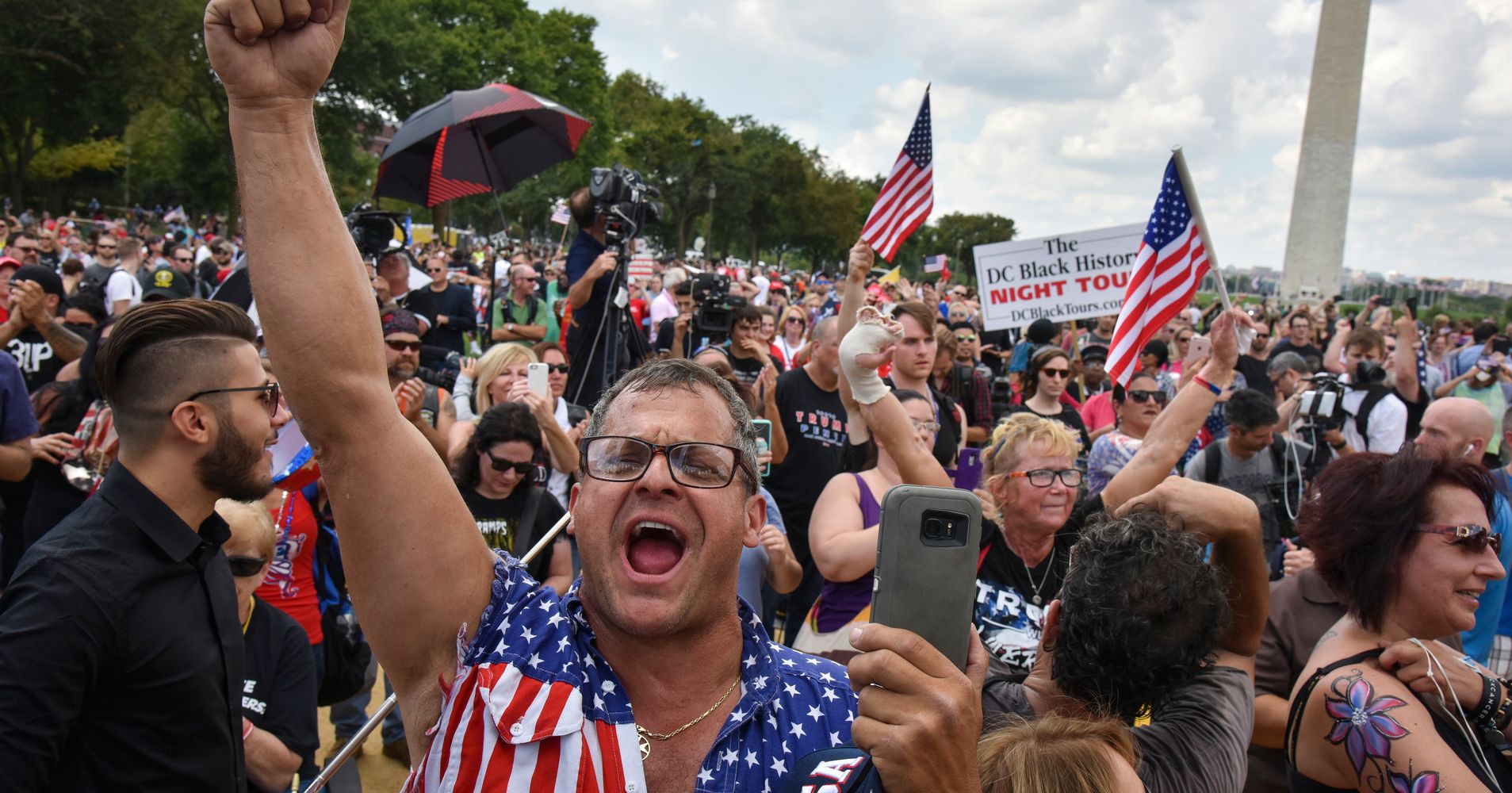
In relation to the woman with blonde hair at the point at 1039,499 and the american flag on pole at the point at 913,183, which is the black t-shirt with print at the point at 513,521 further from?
the american flag on pole at the point at 913,183

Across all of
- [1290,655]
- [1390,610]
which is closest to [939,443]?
[1290,655]

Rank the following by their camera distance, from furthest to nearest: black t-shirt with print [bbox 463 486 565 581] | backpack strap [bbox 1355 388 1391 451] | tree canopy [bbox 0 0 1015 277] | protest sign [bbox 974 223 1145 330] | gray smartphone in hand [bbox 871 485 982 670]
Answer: tree canopy [bbox 0 0 1015 277]
protest sign [bbox 974 223 1145 330]
backpack strap [bbox 1355 388 1391 451]
black t-shirt with print [bbox 463 486 565 581]
gray smartphone in hand [bbox 871 485 982 670]

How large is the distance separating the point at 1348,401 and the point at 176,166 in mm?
53614

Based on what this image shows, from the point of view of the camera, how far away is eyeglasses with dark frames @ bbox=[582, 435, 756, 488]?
1.79m

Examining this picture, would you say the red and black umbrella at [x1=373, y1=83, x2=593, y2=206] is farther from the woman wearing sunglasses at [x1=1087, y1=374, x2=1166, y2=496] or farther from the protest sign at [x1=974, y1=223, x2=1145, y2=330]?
the woman wearing sunglasses at [x1=1087, y1=374, x2=1166, y2=496]

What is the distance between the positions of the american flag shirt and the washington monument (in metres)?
32.9

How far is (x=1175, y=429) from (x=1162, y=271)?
170cm

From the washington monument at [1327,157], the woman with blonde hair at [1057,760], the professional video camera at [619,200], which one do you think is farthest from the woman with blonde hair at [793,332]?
the washington monument at [1327,157]

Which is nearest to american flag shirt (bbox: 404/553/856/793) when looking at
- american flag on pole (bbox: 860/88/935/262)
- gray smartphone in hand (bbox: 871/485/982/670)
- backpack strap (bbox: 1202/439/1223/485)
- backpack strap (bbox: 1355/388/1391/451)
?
gray smartphone in hand (bbox: 871/485/982/670)

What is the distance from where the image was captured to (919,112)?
24.4ft

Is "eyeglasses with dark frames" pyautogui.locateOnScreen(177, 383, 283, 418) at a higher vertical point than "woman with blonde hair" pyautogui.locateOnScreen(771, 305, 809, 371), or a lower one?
higher

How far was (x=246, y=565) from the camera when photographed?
3.18 meters

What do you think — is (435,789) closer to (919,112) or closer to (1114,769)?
(1114,769)

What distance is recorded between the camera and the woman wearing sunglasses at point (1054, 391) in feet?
24.1
